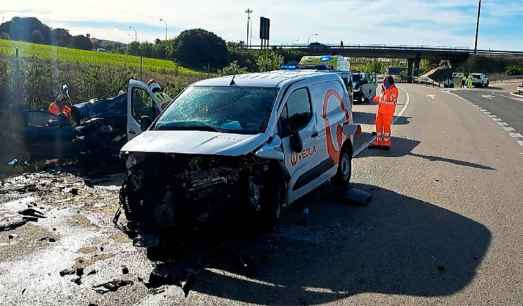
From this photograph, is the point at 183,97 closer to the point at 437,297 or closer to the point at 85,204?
the point at 85,204

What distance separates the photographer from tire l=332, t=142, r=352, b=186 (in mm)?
8508

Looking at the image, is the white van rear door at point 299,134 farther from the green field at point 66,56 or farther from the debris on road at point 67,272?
the green field at point 66,56

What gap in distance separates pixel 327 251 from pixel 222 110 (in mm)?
2104

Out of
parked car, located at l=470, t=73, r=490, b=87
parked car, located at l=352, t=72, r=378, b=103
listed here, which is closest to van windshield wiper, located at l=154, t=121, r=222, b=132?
parked car, located at l=352, t=72, r=378, b=103

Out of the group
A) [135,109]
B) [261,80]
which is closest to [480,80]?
[135,109]

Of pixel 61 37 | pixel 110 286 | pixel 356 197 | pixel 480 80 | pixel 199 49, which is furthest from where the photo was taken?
pixel 61 37

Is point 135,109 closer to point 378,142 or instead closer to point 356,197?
point 356,197

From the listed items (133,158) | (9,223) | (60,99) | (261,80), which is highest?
(261,80)

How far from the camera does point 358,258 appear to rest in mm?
5500

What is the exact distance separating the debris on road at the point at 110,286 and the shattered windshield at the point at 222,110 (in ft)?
6.66

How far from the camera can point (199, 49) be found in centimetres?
6444

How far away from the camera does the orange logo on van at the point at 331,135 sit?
307 inches

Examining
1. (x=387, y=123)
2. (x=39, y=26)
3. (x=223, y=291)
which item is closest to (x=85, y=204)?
(x=223, y=291)

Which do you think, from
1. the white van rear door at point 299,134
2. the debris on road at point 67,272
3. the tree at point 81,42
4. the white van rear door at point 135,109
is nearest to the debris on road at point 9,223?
the debris on road at point 67,272
